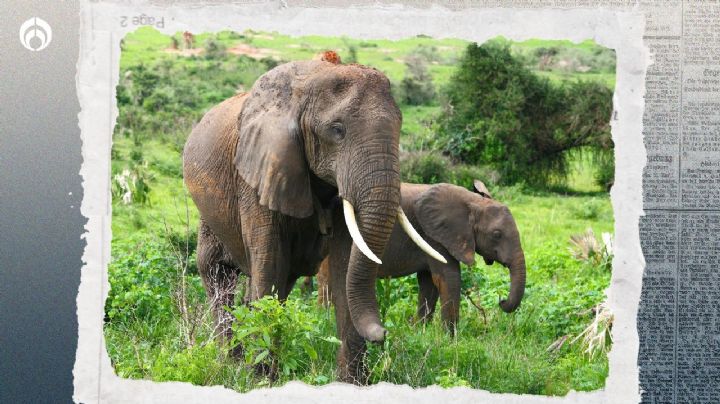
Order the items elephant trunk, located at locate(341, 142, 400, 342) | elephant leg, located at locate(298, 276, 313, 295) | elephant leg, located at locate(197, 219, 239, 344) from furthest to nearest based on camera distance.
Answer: elephant leg, located at locate(298, 276, 313, 295), elephant leg, located at locate(197, 219, 239, 344), elephant trunk, located at locate(341, 142, 400, 342)

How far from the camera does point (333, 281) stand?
19.2ft

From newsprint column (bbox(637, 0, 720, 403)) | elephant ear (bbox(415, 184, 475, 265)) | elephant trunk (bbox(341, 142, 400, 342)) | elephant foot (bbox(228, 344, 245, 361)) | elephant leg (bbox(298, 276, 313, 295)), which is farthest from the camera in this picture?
elephant leg (bbox(298, 276, 313, 295))

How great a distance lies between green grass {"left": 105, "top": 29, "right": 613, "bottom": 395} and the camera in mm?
5895

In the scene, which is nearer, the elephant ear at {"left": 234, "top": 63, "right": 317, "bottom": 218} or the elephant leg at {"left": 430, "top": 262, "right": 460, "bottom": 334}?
the elephant ear at {"left": 234, "top": 63, "right": 317, "bottom": 218}

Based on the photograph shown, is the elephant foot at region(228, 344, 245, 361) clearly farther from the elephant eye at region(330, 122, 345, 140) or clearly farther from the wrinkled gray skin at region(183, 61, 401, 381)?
the elephant eye at region(330, 122, 345, 140)

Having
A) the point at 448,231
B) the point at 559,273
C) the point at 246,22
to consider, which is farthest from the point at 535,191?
the point at 246,22

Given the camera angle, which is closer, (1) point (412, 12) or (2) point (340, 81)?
(2) point (340, 81)

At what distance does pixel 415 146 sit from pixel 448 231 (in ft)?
11.3

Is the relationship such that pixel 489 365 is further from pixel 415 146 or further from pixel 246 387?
pixel 415 146

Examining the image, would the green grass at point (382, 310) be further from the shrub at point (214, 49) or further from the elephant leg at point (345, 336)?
the shrub at point (214, 49)

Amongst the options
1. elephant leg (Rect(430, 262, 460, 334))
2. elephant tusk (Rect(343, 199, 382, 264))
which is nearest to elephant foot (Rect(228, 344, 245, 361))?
elephant tusk (Rect(343, 199, 382, 264))

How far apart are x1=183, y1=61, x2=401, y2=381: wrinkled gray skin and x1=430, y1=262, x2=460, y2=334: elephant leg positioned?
1.22 m

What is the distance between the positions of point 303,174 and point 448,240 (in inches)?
74.6

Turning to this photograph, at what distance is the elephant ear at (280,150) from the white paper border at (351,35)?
1.70 ft
